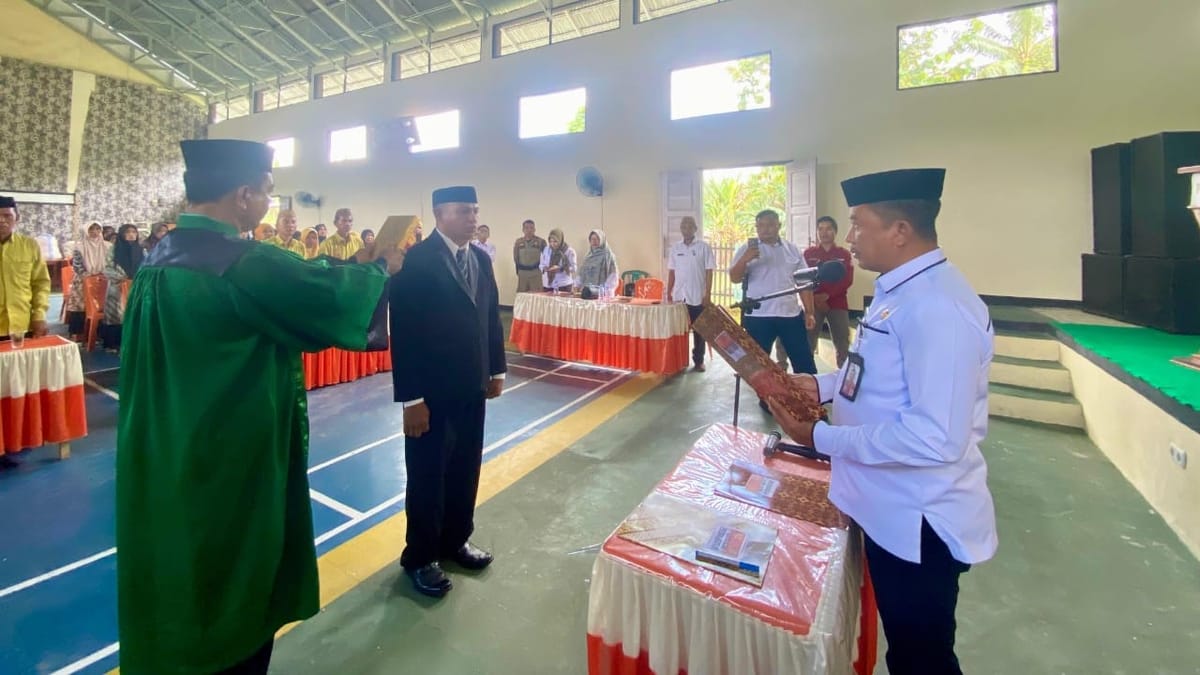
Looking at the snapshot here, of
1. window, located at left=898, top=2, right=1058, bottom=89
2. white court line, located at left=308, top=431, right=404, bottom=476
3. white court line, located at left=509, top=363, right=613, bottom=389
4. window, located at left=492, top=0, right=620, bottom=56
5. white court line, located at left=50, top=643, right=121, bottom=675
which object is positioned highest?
window, located at left=492, top=0, right=620, bottom=56

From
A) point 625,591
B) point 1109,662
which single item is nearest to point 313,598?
point 625,591

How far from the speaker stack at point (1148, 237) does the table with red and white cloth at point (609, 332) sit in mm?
3948

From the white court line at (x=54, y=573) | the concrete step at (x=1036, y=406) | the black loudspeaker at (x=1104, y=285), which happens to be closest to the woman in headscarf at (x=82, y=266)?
the white court line at (x=54, y=573)

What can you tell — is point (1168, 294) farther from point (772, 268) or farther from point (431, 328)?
point (431, 328)

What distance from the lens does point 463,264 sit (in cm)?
229

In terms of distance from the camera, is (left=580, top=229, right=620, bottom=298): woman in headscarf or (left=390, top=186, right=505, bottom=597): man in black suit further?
(left=580, top=229, right=620, bottom=298): woman in headscarf

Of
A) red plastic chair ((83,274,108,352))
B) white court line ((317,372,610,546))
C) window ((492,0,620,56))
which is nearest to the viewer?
white court line ((317,372,610,546))

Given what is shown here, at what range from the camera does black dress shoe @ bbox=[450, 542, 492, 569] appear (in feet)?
7.89

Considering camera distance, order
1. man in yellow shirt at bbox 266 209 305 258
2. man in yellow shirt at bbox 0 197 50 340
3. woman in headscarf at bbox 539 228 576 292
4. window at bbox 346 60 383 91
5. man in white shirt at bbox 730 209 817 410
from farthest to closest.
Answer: window at bbox 346 60 383 91 → woman in headscarf at bbox 539 228 576 292 → man in yellow shirt at bbox 266 209 305 258 → man in white shirt at bbox 730 209 817 410 → man in yellow shirt at bbox 0 197 50 340

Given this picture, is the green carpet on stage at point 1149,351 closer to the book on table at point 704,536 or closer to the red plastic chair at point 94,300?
the book on table at point 704,536

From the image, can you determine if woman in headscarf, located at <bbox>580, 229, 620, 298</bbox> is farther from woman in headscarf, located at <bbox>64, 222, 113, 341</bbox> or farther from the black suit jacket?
woman in headscarf, located at <bbox>64, 222, 113, 341</bbox>


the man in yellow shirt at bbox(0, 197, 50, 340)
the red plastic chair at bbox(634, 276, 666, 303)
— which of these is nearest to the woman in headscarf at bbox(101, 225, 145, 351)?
the man in yellow shirt at bbox(0, 197, 50, 340)

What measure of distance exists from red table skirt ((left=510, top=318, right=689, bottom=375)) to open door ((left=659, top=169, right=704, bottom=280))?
2905 millimetres

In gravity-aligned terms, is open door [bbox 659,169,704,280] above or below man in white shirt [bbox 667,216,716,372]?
above
